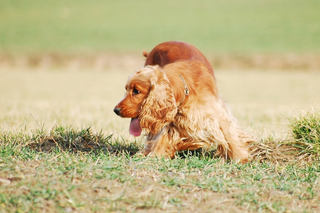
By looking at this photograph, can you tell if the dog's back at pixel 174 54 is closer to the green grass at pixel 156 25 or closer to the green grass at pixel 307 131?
the green grass at pixel 307 131

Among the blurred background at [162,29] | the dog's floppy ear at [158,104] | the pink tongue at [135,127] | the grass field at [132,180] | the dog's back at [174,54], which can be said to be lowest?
the grass field at [132,180]

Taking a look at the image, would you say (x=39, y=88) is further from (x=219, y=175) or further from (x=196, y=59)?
(x=219, y=175)

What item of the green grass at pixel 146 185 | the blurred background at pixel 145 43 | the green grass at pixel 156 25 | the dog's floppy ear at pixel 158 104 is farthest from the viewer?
the green grass at pixel 156 25

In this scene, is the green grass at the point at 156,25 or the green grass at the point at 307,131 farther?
the green grass at the point at 156,25

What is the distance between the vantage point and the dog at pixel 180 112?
391 cm

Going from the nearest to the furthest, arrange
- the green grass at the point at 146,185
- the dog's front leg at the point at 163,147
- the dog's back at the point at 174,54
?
the green grass at the point at 146,185 < the dog's front leg at the point at 163,147 < the dog's back at the point at 174,54

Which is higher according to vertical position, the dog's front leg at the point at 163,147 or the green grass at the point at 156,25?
the green grass at the point at 156,25

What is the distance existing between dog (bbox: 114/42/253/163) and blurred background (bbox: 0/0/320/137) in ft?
13.8

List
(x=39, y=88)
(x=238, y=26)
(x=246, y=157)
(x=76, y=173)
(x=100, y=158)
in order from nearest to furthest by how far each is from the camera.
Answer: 1. (x=76, y=173)
2. (x=100, y=158)
3. (x=246, y=157)
4. (x=39, y=88)
5. (x=238, y=26)

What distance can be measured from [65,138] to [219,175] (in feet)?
6.52

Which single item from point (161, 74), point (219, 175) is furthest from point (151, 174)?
point (161, 74)

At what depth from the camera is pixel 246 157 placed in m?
4.36

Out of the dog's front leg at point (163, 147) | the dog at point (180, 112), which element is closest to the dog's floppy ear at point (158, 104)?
the dog at point (180, 112)

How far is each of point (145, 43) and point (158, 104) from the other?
2730 cm
